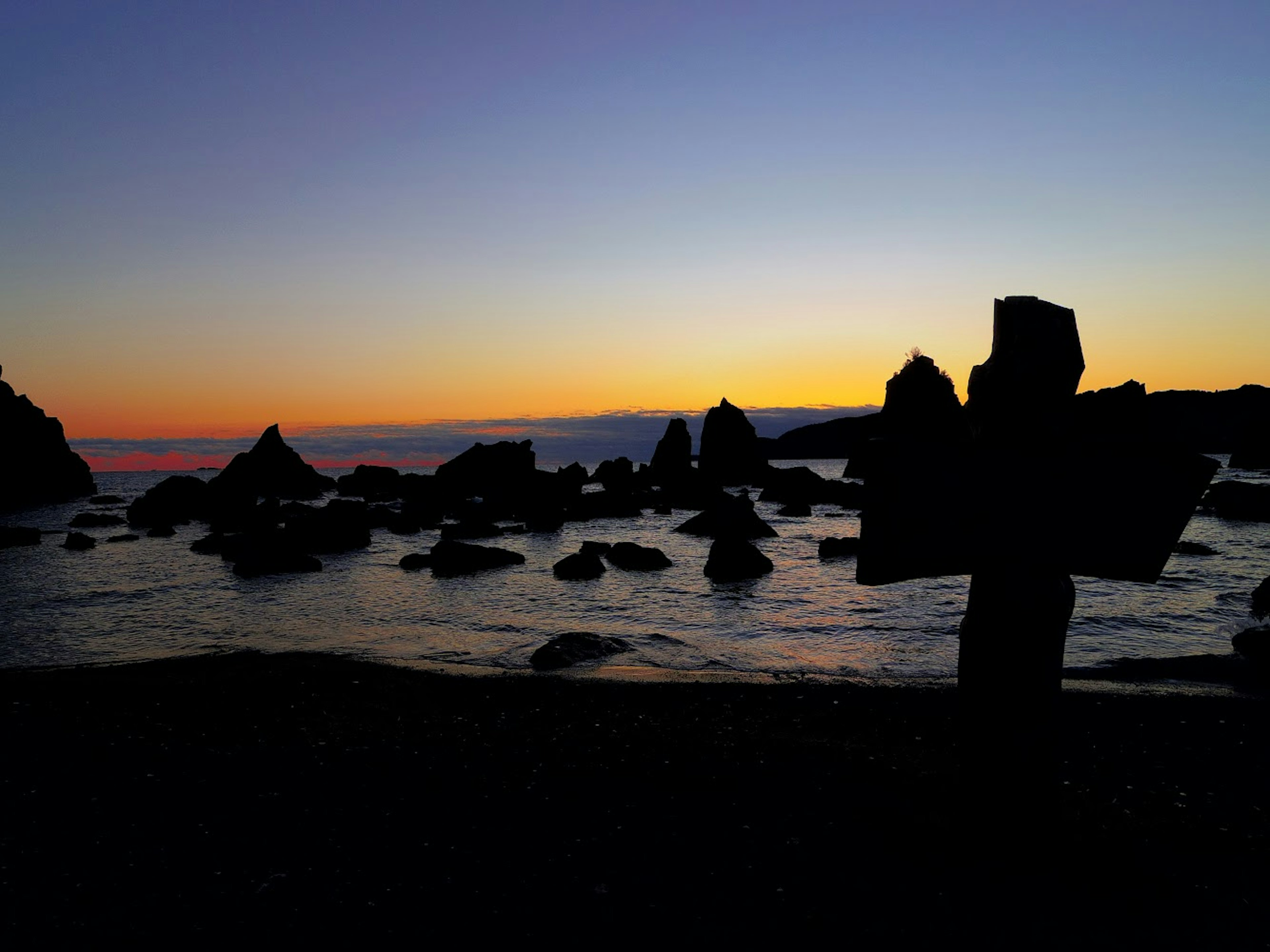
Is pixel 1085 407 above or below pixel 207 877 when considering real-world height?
above

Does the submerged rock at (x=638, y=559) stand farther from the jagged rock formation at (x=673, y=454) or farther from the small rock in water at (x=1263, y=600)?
the jagged rock formation at (x=673, y=454)

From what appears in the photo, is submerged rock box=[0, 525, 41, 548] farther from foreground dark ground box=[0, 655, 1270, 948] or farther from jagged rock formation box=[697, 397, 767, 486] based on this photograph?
jagged rock formation box=[697, 397, 767, 486]

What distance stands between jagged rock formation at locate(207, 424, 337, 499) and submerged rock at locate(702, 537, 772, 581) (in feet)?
185

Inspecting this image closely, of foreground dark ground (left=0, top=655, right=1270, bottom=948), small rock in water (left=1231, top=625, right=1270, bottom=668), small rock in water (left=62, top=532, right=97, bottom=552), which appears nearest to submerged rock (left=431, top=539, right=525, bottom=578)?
foreground dark ground (left=0, top=655, right=1270, bottom=948)

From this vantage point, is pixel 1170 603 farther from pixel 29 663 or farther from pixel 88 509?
pixel 88 509

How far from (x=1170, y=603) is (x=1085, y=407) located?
18893 millimetres

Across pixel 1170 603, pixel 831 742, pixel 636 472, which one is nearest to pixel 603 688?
pixel 831 742

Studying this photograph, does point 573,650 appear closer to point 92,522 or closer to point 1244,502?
point 92,522

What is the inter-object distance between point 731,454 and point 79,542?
87797 mm

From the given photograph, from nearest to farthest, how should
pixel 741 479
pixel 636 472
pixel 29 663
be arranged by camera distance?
pixel 29 663, pixel 636 472, pixel 741 479

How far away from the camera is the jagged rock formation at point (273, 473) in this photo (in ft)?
240

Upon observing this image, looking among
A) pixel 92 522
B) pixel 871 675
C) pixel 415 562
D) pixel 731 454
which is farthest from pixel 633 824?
pixel 731 454

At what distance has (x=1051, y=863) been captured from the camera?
5.77 metres

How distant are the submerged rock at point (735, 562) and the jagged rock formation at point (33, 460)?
97.5 m
